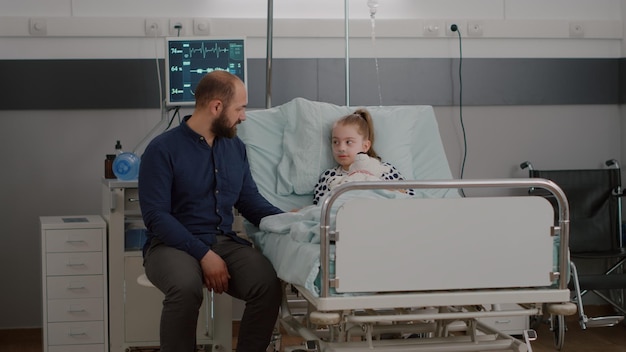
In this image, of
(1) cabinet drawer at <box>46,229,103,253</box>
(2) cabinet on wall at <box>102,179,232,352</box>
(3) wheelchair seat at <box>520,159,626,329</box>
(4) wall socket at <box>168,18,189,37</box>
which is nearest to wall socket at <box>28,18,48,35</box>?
(4) wall socket at <box>168,18,189,37</box>

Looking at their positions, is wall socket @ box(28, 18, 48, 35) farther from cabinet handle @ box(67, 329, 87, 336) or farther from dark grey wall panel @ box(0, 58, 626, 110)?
cabinet handle @ box(67, 329, 87, 336)

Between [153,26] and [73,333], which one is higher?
[153,26]

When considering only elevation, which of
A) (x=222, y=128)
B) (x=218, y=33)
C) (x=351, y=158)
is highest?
(x=218, y=33)

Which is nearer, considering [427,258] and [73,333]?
[427,258]

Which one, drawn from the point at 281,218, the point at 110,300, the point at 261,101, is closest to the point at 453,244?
the point at 281,218

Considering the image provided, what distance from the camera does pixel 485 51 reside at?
4863mm

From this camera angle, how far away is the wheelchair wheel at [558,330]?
13.4ft

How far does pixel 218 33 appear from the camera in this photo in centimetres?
457

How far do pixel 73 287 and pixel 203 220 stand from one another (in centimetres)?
89

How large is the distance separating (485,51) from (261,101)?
1.24 meters

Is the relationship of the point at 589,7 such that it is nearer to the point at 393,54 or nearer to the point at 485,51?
the point at 485,51

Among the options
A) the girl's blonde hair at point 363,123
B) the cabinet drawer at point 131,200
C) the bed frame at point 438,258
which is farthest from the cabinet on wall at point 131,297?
the bed frame at point 438,258

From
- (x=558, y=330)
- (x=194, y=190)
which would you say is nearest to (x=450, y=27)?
(x=558, y=330)

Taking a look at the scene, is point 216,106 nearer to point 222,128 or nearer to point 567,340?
point 222,128
